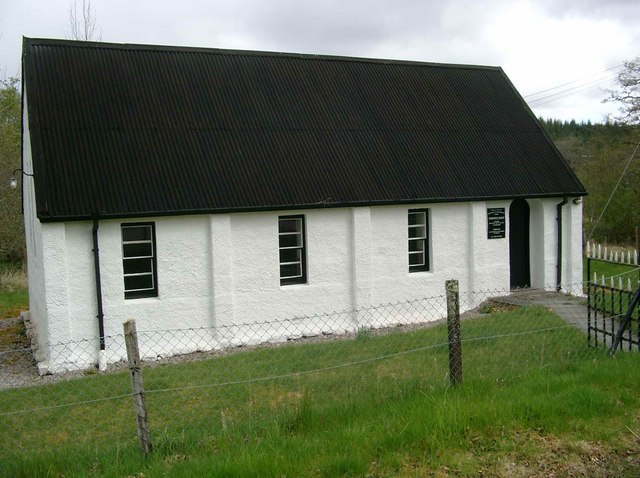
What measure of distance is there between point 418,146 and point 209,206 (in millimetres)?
6206

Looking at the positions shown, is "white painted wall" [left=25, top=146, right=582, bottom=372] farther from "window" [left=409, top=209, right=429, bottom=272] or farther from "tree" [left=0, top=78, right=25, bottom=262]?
"tree" [left=0, top=78, right=25, bottom=262]

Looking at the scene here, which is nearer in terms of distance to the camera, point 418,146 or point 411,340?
point 411,340

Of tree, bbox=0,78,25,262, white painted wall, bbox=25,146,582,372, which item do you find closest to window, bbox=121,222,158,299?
white painted wall, bbox=25,146,582,372

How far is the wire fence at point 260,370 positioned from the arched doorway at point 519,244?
6.23ft

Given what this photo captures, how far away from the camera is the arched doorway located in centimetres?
1795

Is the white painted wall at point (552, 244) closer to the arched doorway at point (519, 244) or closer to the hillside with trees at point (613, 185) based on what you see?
the arched doorway at point (519, 244)

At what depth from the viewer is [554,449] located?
6.13 m

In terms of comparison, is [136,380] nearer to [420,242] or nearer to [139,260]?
[139,260]

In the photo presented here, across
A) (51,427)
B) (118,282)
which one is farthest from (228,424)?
(118,282)

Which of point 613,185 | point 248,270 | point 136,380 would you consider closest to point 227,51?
point 248,270

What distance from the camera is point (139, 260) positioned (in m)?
13.3

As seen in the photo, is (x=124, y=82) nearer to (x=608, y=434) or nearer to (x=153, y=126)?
(x=153, y=126)

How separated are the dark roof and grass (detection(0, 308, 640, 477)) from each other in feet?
16.7

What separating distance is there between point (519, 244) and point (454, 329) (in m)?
11.8
